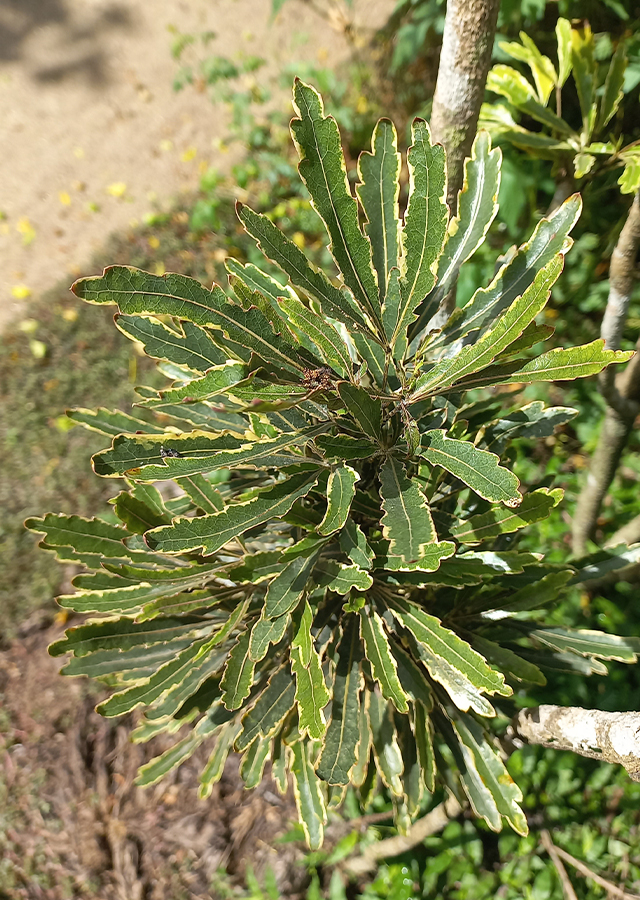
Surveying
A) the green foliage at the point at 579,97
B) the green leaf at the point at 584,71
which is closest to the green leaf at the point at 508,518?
the green foliage at the point at 579,97

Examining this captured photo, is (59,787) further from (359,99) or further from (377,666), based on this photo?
(359,99)

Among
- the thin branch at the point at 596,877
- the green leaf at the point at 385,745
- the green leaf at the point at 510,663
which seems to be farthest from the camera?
the thin branch at the point at 596,877

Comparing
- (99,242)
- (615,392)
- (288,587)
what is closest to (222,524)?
(288,587)

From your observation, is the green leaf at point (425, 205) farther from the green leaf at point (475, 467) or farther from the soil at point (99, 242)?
the soil at point (99, 242)

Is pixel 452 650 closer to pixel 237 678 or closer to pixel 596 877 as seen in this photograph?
pixel 237 678

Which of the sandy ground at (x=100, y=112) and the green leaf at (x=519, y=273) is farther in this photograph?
the sandy ground at (x=100, y=112)

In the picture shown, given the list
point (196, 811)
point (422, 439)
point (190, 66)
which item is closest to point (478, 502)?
point (422, 439)
